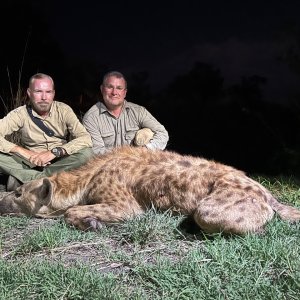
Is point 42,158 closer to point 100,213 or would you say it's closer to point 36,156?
point 36,156

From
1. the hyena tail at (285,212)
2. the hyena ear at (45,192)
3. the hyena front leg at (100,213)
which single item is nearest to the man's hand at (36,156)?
the hyena ear at (45,192)

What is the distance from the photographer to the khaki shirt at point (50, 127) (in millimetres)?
5090

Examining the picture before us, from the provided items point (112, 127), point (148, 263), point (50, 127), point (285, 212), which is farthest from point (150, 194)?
point (50, 127)

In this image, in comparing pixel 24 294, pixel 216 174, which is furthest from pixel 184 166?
pixel 24 294

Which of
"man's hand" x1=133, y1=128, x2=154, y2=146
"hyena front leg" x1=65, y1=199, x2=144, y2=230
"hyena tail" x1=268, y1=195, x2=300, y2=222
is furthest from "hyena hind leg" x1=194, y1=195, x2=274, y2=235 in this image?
"man's hand" x1=133, y1=128, x2=154, y2=146

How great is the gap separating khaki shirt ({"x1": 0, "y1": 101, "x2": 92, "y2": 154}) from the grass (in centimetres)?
151

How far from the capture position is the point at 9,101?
7004mm

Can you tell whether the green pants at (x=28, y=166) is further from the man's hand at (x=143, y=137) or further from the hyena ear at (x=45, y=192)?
the hyena ear at (x=45, y=192)

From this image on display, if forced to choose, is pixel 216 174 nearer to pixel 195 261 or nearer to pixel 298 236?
pixel 298 236

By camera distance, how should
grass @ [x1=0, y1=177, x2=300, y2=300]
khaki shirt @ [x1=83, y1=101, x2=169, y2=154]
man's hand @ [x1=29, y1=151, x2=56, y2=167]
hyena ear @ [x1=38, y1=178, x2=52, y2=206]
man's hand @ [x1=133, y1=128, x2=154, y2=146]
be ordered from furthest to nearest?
khaki shirt @ [x1=83, y1=101, x2=169, y2=154] → man's hand @ [x1=133, y1=128, x2=154, y2=146] → man's hand @ [x1=29, y1=151, x2=56, y2=167] → hyena ear @ [x1=38, y1=178, x2=52, y2=206] → grass @ [x1=0, y1=177, x2=300, y2=300]

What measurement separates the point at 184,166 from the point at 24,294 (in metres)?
1.57

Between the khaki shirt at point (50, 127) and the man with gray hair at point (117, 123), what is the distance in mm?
177

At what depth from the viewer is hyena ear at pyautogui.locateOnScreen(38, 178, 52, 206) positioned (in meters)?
4.04

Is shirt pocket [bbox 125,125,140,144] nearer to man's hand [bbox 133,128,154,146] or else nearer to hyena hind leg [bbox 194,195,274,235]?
man's hand [bbox 133,128,154,146]
